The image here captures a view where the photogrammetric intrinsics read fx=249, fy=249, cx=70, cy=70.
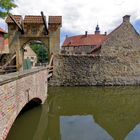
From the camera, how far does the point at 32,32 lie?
68.9ft

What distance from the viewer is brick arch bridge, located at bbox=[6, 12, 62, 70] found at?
824 inches

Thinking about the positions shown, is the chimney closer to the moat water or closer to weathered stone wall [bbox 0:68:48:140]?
the moat water

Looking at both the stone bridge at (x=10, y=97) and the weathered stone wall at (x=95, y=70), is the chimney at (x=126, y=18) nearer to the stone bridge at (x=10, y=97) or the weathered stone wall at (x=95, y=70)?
the weathered stone wall at (x=95, y=70)

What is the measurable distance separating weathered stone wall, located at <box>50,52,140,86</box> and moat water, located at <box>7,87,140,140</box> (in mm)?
5358

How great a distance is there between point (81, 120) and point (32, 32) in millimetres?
11981

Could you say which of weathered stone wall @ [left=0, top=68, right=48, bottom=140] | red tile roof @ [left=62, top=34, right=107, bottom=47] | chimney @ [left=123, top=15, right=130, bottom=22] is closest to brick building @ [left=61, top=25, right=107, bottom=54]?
red tile roof @ [left=62, top=34, right=107, bottom=47]

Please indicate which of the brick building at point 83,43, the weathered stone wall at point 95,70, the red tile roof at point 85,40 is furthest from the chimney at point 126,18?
the red tile roof at point 85,40

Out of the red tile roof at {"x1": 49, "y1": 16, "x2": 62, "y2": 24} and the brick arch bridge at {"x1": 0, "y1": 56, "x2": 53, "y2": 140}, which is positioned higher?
the red tile roof at {"x1": 49, "y1": 16, "x2": 62, "y2": 24}

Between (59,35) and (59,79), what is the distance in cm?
376

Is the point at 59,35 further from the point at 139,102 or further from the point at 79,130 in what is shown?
the point at 79,130

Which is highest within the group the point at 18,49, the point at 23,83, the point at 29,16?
the point at 29,16

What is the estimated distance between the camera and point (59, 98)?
1580 cm

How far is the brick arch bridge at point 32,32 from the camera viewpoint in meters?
20.9

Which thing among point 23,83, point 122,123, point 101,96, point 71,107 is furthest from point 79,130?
point 101,96
